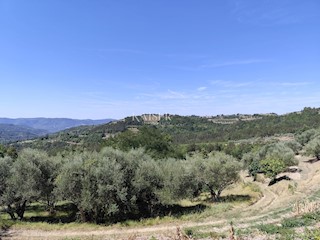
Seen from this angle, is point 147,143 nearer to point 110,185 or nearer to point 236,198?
point 236,198

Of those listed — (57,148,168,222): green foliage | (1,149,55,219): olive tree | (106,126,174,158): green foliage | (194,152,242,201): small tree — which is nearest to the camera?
(57,148,168,222): green foliage

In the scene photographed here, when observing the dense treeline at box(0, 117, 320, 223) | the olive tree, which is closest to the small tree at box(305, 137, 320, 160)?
the dense treeline at box(0, 117, 320, 223)

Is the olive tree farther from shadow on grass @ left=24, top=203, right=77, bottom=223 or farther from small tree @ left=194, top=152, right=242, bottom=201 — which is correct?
small tree @ left=194, top=152, right=242, bottom=201

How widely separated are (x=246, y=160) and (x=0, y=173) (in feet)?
250

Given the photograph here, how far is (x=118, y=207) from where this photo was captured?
3419 centimetres

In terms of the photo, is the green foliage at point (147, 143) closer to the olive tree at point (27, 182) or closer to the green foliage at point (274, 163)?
the green foliage at point (274, 163)

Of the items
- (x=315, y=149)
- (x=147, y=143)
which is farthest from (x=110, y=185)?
(x=315, y=149)

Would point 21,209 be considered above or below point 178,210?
above

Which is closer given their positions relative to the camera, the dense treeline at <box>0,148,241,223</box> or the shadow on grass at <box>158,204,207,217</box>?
the dense treeline at <box>0,148,241,223</box>

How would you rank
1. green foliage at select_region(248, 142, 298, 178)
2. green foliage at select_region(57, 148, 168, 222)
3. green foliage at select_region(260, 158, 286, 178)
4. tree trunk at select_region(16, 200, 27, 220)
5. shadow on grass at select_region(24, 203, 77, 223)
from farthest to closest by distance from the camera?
1. green foliage at select_region(248, 142, 298, 178)
2. green foliage at select_region(260, 158, 286, 178)
3. tree trunk at select_region(16, 200, 27, 220)
4. shadow on grass at select_region(24, 203, 77, 223)
5. green foliage at select_region(57, 148, 168, 222)

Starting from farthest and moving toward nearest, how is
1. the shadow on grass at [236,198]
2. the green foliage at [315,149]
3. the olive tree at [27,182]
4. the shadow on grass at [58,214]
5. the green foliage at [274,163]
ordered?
the green foliage at [315,149] → the green foliage at [274,163] → the shadow on grass at [236,198] → the shadow on grass at [58,214] → the olive tree at [27,182]

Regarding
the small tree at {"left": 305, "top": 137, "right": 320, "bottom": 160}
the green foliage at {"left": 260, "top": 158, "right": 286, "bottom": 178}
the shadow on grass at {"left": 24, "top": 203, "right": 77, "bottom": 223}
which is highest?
the small tree at {"left": 305, "top": 137, "right": 320, "bottom": 160}

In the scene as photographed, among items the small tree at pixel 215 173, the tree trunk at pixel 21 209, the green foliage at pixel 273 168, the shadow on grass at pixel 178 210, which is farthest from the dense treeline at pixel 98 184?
the green foliage at pixel 273 168

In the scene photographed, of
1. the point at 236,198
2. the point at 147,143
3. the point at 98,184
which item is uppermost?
the point at 147,143
